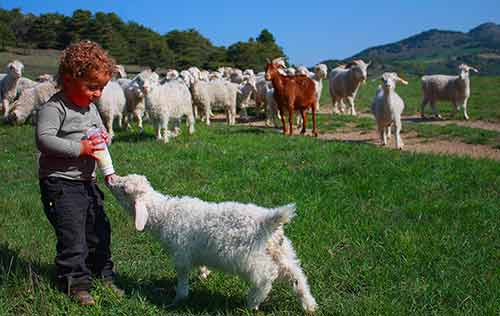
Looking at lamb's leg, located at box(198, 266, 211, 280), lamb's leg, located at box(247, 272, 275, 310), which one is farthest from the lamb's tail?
lamb's leg, located at box(198, 266, 211, 280)

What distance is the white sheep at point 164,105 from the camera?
36.7 feet

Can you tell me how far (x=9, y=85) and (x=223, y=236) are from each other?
50.9ft

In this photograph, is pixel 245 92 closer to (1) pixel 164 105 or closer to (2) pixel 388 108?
(1) pixel 164 105

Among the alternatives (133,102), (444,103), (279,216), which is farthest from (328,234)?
(444,103)

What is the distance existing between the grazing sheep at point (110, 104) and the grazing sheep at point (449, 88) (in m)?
10.3

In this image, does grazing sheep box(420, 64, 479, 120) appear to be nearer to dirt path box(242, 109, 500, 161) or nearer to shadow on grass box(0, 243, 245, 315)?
dirt path box(242, 109, 500, 161)

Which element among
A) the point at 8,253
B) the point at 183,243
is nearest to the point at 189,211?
the point at 183,243

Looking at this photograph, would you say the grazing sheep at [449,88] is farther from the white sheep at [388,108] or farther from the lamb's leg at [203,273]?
the lamb's leg at [203,273]

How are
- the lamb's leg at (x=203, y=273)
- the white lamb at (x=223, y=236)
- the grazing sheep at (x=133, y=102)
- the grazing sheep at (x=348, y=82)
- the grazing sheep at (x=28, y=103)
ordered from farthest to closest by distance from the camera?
the grazing sheep at (x=348, y=82) < the grazing sheep at (x=28, y=103) < the grazing sheep at (x=133, y=102) < the lamb's leg at (x=203, y=273) < the white lamb at (x=223, y=236)

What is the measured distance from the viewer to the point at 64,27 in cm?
5181

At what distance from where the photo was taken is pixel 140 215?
357 centimetres

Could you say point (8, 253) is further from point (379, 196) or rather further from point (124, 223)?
point (379, 196)

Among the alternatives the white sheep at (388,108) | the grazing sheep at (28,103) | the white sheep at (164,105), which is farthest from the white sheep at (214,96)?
the white sheep at (388,108)

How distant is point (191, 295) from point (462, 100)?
15422 mm
